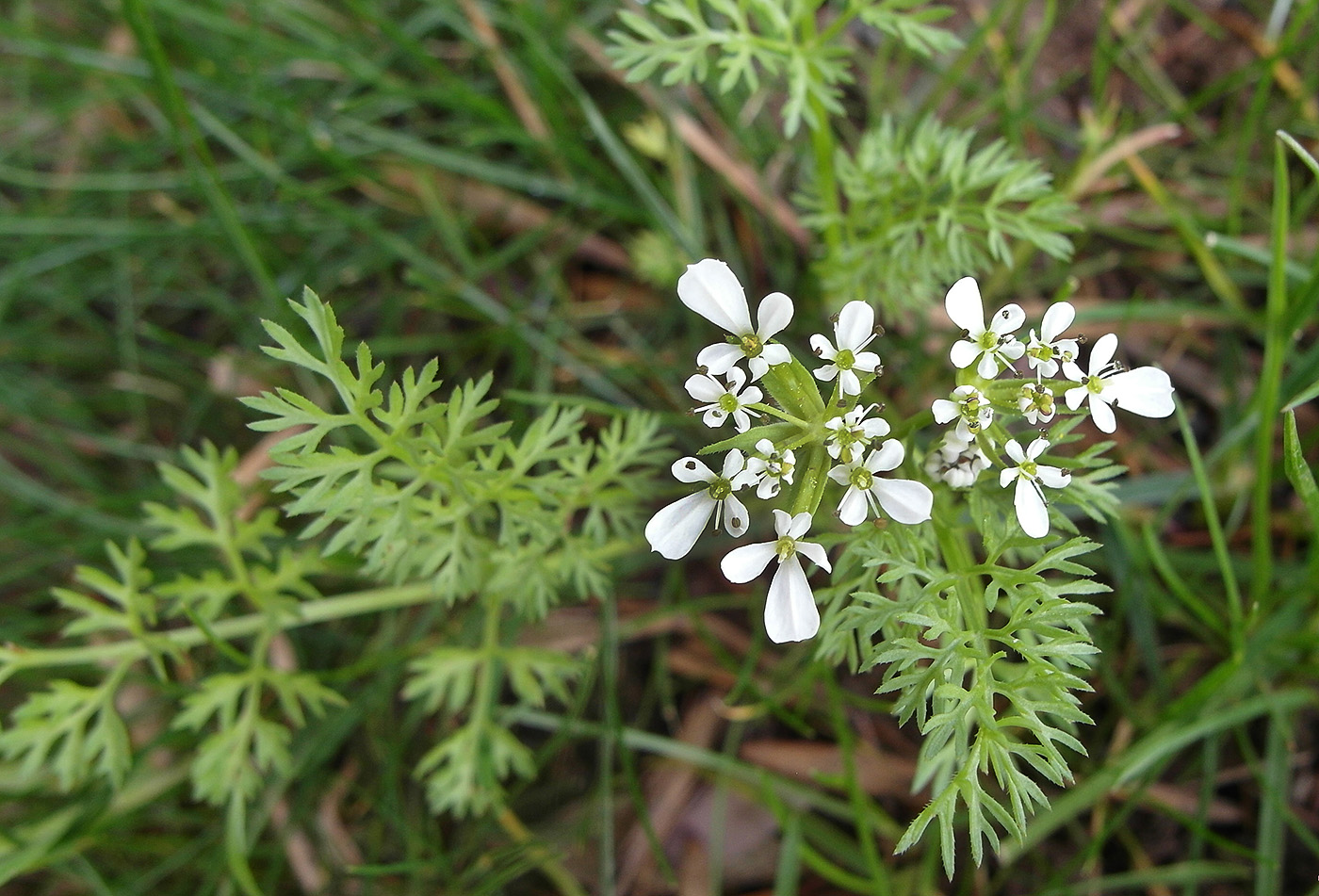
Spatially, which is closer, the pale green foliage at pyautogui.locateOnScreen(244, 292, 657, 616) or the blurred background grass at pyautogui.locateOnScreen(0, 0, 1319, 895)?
the pale green foliage at pyautogui.locateOnScreen(244, 292, 657, 616)

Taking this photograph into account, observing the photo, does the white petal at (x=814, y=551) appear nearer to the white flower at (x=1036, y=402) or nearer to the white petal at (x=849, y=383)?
the white petal at (x=849, y=383)

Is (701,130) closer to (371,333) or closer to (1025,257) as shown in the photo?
(1025,257)

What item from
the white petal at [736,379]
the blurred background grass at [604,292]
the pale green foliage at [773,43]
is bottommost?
the blurred background grass at [604,292]

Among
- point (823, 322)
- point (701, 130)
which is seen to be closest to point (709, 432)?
point (823, 322)

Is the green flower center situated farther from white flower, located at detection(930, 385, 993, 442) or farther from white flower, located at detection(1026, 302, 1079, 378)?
white flower, located at detection(1026, 302, 1079, 378)

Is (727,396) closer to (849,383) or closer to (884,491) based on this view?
(849,383)

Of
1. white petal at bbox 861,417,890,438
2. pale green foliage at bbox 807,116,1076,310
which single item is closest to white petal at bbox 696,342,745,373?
white petal at bbox 861,417,890,438

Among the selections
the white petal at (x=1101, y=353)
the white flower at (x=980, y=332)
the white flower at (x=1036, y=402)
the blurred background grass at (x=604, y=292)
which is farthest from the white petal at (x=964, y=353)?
the blurred background grass at (x=604, y=292)
